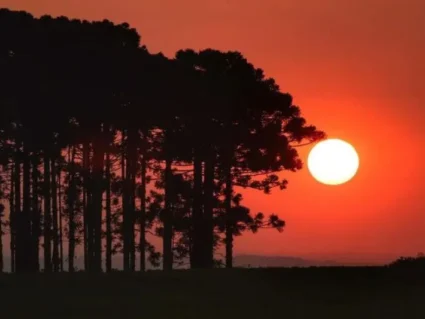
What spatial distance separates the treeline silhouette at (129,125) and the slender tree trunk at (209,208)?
0.21ft

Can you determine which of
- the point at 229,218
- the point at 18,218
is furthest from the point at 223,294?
the point at 18,218

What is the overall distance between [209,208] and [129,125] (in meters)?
6.59

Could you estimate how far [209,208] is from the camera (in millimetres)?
55094

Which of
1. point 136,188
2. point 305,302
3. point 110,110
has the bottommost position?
Result: point 305,302

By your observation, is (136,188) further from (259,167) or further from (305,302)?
(305,302)

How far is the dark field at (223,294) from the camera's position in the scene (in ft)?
78.3

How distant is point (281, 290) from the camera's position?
27891mm

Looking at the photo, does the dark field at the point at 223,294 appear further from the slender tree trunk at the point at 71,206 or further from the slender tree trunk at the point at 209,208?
the slender tree trunk at the point at 71,206

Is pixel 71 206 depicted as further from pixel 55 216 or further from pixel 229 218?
pixel 229 218

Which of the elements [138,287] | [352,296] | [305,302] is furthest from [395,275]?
[138,287]

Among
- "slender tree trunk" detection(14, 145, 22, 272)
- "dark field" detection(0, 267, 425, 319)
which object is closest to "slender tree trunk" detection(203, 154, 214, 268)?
"slender tree trunk" detection(14, 145, 22, 272)

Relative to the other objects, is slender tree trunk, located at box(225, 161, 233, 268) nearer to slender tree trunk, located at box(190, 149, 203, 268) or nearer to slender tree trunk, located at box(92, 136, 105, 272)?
slender tree trunk, located at box(190, 149, 203, 268)

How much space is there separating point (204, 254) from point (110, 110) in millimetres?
9760

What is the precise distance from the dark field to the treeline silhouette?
22192mm
